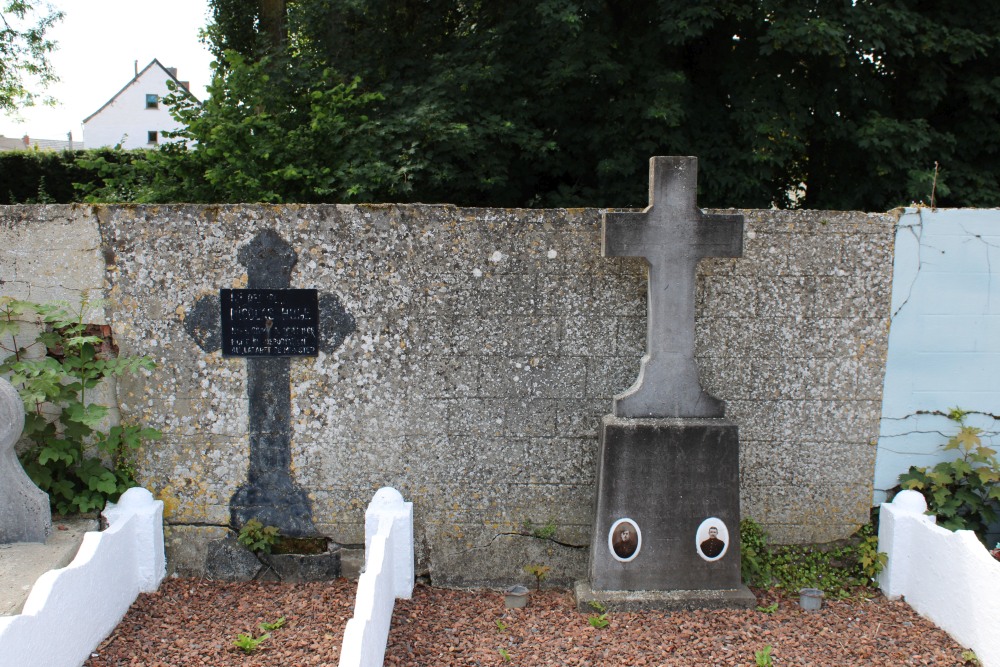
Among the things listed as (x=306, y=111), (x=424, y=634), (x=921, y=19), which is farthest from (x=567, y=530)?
(x=921, y=19)

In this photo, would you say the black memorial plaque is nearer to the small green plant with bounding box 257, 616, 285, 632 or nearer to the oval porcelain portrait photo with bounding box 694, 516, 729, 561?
the small green plant with bounding box 257, 616, 285, 632

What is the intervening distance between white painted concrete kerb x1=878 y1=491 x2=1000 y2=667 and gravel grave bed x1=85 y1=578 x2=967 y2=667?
10cm

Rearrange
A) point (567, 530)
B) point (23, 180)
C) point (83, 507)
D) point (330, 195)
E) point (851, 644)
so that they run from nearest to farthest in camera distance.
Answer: point (851, 644), point (83, 507), point (567, 530), point (330, 195), point (23, 180)

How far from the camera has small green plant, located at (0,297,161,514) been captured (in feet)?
13.0

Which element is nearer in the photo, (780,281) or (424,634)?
(424,634)

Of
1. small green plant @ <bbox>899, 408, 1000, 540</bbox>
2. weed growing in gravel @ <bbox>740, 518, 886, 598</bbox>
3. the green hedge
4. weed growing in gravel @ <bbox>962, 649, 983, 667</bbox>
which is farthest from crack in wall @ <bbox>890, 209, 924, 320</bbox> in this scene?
the green hedge

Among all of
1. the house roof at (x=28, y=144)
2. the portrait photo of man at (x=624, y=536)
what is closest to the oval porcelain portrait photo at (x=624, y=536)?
the portrait photo of man at (x=624, y=536)

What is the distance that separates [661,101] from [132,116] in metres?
42.0

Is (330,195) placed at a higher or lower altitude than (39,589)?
higher

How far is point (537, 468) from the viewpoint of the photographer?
4.29 meters

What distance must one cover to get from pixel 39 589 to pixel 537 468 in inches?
97.3

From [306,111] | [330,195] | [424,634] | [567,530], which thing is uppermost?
[306,111]

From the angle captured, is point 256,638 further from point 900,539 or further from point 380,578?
point 900,539

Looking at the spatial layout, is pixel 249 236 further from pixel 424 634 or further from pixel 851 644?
pixel 851 644
